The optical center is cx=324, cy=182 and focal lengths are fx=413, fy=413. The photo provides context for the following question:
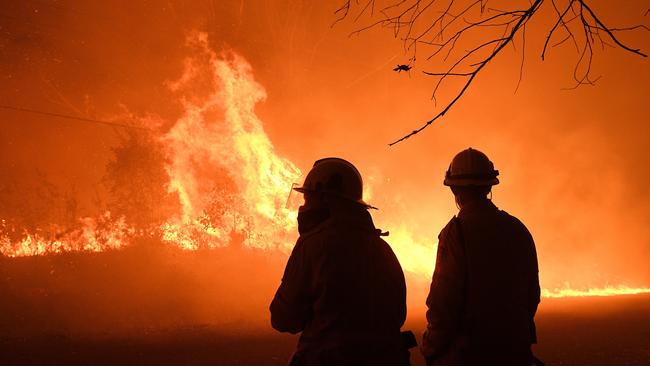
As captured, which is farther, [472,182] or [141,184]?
[141,184]

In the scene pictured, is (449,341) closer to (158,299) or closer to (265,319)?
(265,319)

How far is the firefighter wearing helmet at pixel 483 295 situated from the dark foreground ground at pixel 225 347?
20.1 feet

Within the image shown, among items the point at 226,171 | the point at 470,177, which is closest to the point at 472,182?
the point at 470,177

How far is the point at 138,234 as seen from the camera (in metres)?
24.8

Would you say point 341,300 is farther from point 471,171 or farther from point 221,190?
point 221,190

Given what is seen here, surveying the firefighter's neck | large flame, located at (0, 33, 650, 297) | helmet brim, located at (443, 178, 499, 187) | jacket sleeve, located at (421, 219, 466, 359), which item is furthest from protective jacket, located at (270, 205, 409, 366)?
large flame, located at (0, 33, 650, 297)

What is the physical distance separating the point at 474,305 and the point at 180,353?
27.2 feet

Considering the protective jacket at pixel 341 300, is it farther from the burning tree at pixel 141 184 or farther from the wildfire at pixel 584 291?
the wildfire at pixel 584 291

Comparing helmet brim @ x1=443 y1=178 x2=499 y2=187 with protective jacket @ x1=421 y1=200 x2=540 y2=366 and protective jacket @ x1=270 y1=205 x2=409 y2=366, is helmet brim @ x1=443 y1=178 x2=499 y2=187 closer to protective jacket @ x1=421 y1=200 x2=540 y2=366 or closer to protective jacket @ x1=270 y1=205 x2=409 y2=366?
protective jacket @ x1=421 y1=200 x2=540 y2=366

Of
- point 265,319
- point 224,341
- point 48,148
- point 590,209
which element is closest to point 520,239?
point 224,341

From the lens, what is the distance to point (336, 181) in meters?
2.61

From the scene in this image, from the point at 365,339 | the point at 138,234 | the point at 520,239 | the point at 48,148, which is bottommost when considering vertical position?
the point at 365,339

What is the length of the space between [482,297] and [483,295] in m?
0.01

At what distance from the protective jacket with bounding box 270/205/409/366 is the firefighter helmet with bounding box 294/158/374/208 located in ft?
0.91
